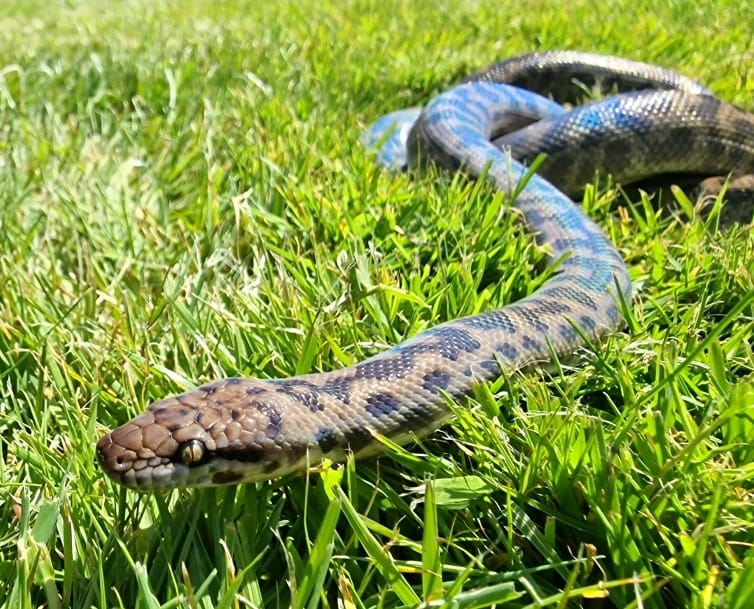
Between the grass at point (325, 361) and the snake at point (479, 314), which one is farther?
the snake at point (479, 314)

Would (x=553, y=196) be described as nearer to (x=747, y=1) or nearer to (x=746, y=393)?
(x=746, y=393)

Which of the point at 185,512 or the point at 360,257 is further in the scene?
the point at 360,257

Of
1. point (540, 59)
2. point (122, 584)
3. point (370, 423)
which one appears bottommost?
point (122, 584)

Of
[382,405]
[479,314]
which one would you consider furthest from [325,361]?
[479,314]

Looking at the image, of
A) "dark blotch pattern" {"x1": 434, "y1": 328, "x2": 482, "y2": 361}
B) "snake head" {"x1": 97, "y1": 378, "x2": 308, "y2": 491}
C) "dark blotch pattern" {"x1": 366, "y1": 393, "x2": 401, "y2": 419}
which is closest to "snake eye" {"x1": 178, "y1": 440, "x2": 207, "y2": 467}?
"snake head" {"x1": 97, "y1": 378, "x2": 308, "y2": 491}

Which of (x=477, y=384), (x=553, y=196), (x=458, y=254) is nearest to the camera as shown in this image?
(x=477, y=384)

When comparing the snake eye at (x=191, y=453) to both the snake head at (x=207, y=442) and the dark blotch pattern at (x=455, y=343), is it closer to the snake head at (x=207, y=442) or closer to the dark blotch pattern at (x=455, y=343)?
the snake head at (x=207, y=442)

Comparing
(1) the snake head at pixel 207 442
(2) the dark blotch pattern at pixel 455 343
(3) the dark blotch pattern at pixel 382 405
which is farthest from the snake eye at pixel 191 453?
(2) the dark blotch pattern at pixel 455 343

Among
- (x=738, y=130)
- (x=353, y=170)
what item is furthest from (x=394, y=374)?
(x=738, y=130)
